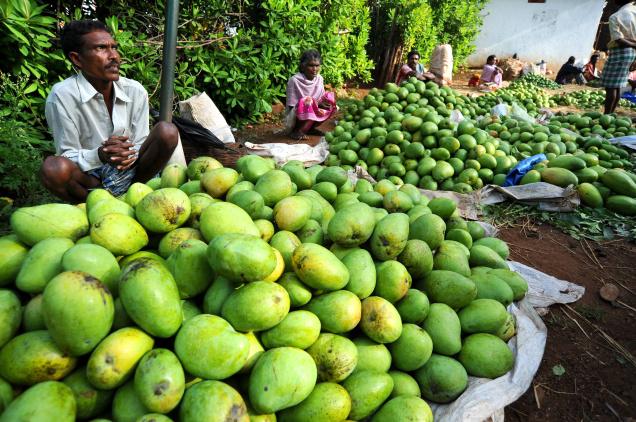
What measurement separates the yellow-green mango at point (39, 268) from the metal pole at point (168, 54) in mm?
2749

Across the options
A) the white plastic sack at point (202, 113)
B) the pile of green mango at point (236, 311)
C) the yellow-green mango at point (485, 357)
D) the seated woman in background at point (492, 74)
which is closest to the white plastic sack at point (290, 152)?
the white plastic sack at point (202, 113)

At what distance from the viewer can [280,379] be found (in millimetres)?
1224

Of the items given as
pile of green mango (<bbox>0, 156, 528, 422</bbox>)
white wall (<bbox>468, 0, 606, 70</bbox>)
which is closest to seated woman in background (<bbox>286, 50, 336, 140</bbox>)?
pile of green mango (<bbox>0, 156, 528, 422</bbox>)

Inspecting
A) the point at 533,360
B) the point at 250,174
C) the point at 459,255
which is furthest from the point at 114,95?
the point at 533,360

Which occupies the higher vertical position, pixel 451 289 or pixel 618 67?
pixel 618 67

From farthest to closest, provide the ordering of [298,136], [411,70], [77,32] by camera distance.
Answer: [411,70], [298,136], [77,32]

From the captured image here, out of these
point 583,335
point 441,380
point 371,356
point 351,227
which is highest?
point 351,227

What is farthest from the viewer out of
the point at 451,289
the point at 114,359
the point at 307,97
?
the point at 307,97

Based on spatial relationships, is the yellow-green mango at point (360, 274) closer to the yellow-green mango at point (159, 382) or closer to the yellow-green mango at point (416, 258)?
the yellow-green mango at point (416, 258)

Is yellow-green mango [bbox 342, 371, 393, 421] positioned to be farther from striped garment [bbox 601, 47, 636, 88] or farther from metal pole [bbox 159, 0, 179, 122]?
striped garment [bbox 601, 47, 636, 88]

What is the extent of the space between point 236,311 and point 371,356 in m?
0.62

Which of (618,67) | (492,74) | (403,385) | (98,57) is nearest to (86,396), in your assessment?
(403,385)

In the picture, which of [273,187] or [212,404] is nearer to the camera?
[212,404]

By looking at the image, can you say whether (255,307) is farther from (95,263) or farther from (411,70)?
(411,70)
